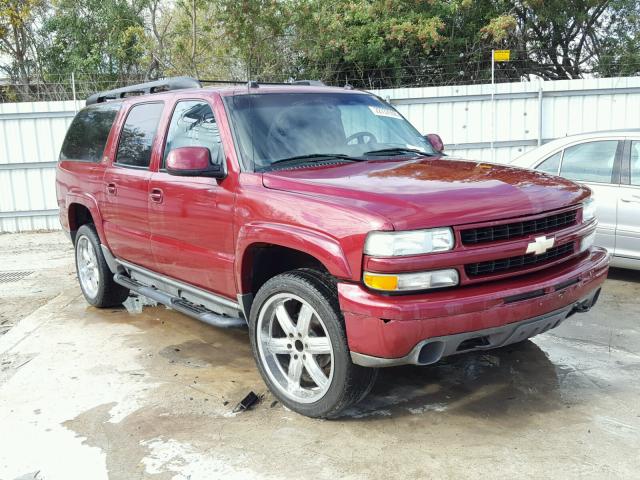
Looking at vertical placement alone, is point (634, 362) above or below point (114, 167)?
below

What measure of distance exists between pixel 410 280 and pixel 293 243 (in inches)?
27.7

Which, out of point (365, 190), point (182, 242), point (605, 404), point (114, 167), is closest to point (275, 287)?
point (365, 190)

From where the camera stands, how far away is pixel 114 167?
5.19 m

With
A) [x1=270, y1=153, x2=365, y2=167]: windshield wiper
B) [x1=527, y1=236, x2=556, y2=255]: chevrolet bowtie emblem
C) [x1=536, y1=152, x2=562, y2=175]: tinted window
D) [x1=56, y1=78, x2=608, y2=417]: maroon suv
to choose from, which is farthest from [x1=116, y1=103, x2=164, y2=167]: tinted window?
[x1=536, y1=152, x2=562, y2=175]: tinted window

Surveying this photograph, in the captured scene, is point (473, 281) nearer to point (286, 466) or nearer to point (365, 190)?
point (365, 190)

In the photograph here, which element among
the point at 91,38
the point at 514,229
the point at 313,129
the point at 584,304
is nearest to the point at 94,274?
the point at 313,129

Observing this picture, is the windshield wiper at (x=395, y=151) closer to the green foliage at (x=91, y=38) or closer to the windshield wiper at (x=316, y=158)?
the windshield wiper at (x=316, y=158)

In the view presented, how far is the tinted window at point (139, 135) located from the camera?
15.7 feet

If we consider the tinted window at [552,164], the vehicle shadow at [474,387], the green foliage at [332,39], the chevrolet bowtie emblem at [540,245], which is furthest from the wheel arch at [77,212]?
the green foliage at [332,39]

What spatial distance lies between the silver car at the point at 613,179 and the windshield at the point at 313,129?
102 inches

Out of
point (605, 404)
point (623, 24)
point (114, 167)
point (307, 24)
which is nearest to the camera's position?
point (605, 404)

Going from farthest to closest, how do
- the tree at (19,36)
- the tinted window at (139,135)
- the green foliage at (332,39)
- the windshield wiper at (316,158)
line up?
the tree at (19,36) → the green foliage at (332,39) → the tinted window at (139,135) → the windshield wiper at (316,158)

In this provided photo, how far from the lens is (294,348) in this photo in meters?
3.57

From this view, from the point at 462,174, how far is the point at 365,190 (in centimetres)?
75
